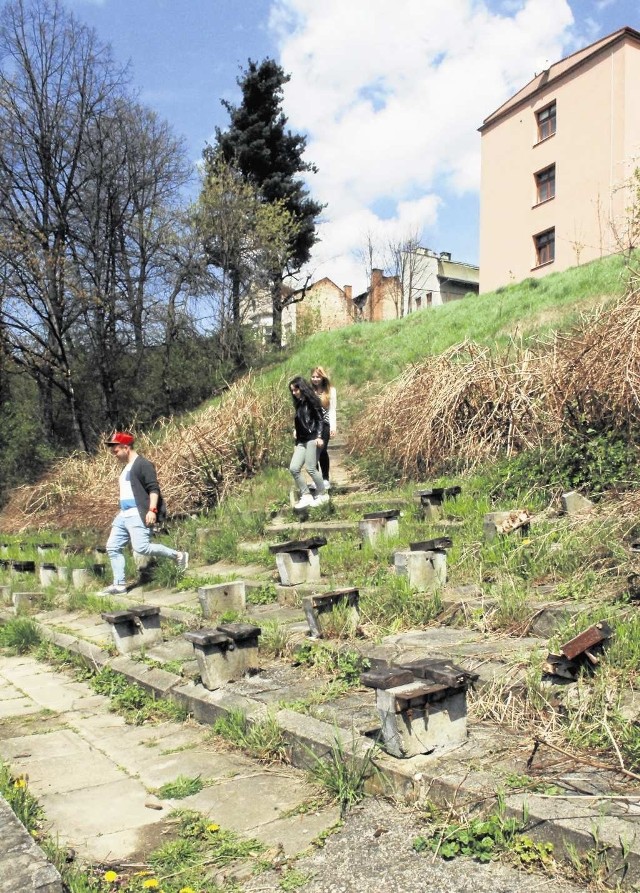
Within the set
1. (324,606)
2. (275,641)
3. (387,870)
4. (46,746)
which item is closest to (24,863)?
(387,870)

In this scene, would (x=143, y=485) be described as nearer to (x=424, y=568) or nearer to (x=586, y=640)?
(x=424, y=568)

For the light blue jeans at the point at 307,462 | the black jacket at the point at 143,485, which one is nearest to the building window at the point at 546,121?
the light blue jeans at the point at 307,462

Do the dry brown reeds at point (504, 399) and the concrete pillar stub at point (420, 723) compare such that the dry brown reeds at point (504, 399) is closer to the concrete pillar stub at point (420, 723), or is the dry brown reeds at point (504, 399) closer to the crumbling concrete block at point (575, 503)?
the crumbling concrete block at point (575, 503)

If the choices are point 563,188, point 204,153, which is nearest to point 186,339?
point 204,153

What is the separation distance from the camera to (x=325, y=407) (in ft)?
29.6

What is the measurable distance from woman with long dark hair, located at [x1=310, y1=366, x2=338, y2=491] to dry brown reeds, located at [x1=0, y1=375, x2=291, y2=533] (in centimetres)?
233

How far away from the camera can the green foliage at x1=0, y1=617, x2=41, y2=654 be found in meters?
6.60

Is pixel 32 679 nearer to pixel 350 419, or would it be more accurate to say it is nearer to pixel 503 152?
pixel 350 419

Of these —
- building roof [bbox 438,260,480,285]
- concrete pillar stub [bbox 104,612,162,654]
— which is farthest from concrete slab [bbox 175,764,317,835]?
building roof [bbox 438,260,480,285]

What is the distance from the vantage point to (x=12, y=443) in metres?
18.5

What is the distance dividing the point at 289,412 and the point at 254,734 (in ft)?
30.3

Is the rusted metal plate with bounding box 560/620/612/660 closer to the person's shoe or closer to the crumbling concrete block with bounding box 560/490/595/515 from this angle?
the crumbling concrete block with bounding box 560/490/595/515

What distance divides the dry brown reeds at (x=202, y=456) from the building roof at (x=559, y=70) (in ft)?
60.9

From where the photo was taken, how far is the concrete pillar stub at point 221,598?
5.80m
